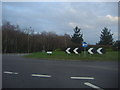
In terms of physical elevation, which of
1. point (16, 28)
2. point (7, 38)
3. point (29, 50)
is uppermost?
point (16, 28)

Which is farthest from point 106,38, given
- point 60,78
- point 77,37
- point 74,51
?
point 60,78

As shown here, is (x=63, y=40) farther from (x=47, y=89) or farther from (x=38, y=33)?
(x=47, y=89)

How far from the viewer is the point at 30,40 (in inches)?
2667

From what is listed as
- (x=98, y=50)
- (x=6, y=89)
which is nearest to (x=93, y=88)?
(x=6, y=89)

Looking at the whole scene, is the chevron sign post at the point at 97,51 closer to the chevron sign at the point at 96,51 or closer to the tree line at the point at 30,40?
the chevron sign at the point at 96,51

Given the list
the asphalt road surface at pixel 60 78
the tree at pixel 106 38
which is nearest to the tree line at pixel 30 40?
the tree at pixel 106 38

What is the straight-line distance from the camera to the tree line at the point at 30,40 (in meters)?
62.7

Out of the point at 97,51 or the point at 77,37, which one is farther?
the point at 77,37

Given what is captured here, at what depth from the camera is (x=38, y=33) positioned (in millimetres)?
73562

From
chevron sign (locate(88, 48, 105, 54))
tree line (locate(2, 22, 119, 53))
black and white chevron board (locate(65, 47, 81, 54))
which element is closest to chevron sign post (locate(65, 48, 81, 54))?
black and white chevron board (locate(65, 47, 81, 54))

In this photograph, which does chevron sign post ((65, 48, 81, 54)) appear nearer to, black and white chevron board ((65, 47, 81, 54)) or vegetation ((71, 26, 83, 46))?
black and white chevron board ((65, 47, 81, 54))

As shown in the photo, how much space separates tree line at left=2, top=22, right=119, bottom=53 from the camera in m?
62.7

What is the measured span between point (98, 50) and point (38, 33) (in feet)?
178

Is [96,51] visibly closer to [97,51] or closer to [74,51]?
[97,51]
